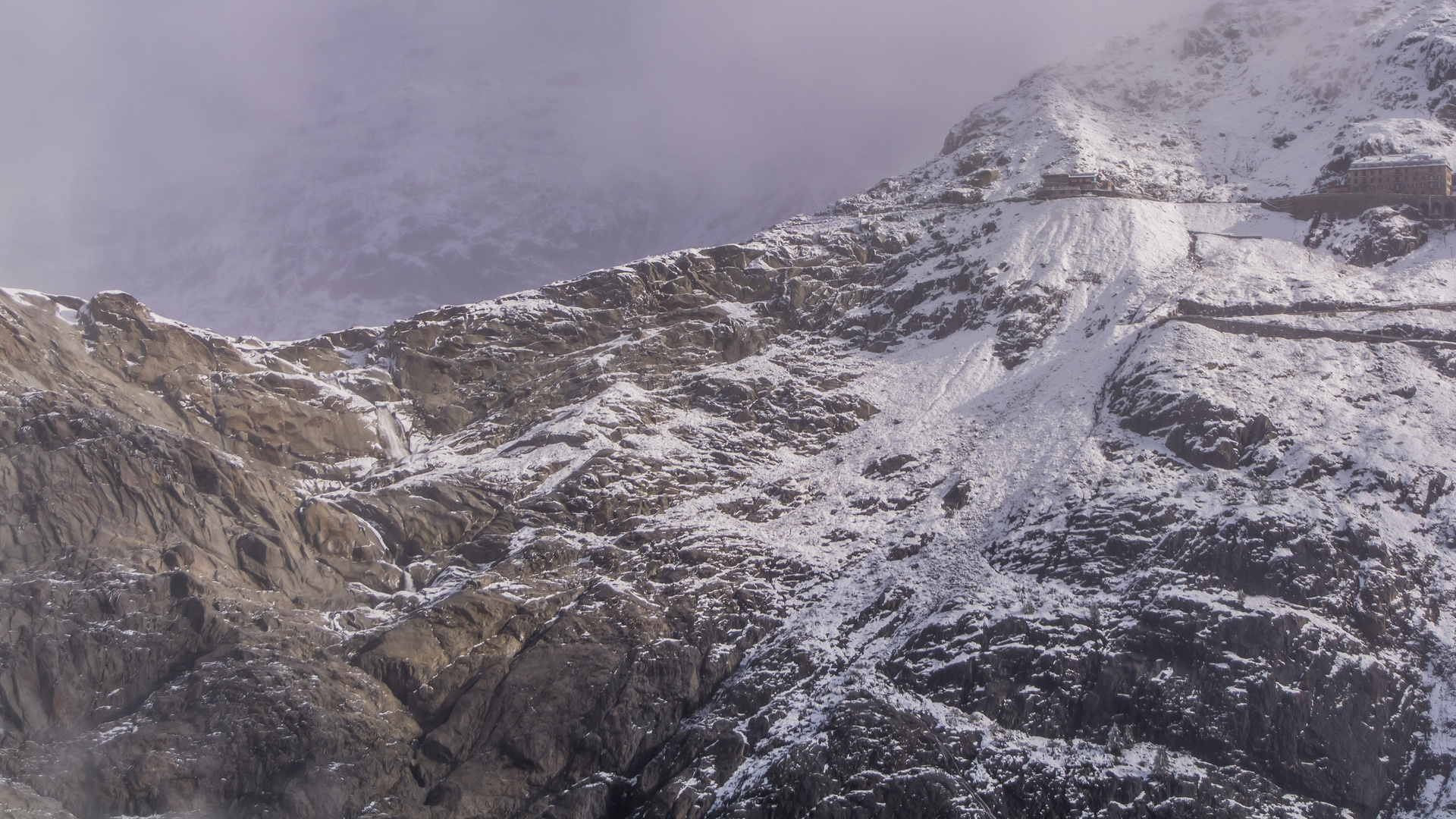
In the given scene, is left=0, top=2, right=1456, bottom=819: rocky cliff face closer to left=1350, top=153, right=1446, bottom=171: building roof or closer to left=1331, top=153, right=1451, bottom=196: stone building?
left=1331, top=153, right=1451, bottom=196: stone building

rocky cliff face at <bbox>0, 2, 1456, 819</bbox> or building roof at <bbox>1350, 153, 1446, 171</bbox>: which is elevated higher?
building roof at <bbox>1350, 153, 1446, 171</bbox>

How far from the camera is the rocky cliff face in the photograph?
67312 mm

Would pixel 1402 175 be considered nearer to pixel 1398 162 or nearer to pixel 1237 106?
pixel 1398 162

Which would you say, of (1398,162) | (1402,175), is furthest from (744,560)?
(1398,162)

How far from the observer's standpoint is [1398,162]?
12431 cm

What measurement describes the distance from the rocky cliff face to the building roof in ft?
43.6

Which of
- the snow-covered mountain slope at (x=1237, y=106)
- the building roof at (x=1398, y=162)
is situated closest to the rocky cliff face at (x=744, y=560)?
the building roof at (x=1398, y=162)

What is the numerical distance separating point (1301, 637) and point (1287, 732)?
655cm

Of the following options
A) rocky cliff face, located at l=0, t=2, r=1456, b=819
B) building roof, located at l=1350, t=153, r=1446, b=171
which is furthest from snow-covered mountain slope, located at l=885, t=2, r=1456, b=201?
rocky cliff face, located at l=0, t=2, r=1456, b=819

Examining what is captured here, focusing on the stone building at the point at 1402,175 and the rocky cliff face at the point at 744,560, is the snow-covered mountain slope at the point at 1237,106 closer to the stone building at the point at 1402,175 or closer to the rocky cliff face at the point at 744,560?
the stone building at the point at 1402,175

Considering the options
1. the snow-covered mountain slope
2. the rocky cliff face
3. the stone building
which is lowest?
the rocky cliff face

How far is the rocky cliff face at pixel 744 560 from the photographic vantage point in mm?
67312

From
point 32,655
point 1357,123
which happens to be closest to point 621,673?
point 32,655

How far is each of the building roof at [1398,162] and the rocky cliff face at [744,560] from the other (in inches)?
523
